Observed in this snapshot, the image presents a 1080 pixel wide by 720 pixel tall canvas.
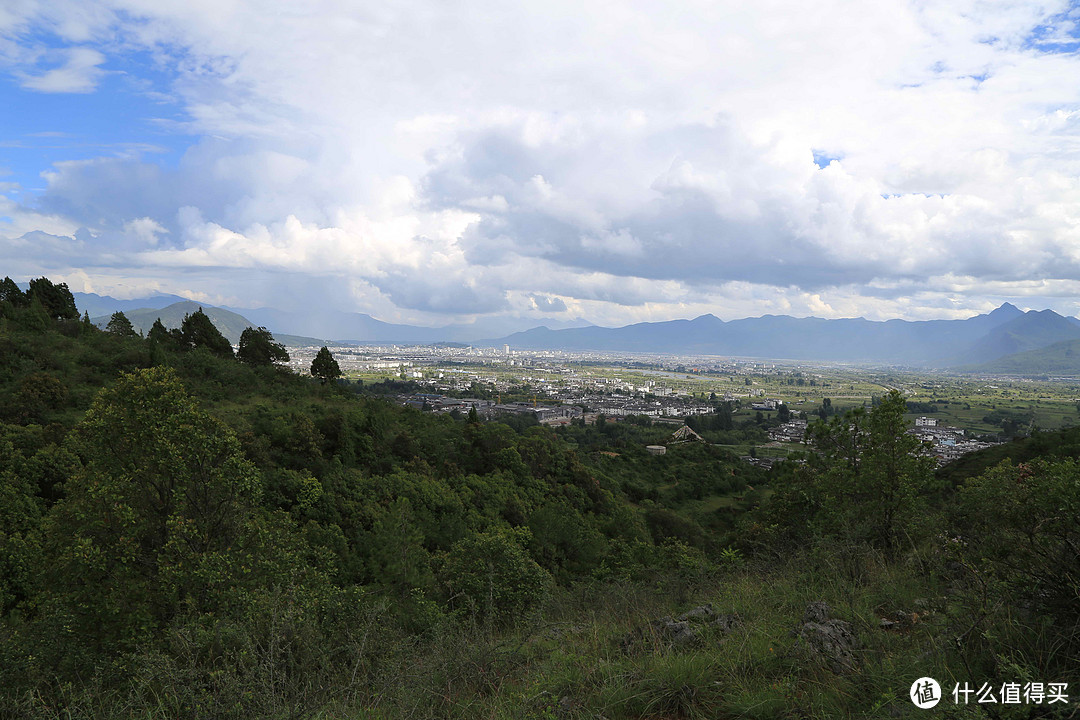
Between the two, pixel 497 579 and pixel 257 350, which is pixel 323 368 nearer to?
pixel 257 350

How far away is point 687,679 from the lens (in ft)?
14.3

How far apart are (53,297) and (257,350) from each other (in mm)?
13617

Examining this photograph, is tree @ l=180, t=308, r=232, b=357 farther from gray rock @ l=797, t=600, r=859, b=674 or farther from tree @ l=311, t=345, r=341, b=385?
gray rock @ l=797, t=600, r=859, b=674

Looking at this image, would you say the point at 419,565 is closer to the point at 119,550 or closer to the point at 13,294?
the point at 119,550

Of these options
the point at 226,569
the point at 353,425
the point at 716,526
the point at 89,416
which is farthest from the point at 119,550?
the point at 716,526

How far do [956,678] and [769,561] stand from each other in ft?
19.9

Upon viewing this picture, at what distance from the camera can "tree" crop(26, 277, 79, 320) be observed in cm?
3288

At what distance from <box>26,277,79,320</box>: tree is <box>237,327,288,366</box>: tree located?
10.8 metres

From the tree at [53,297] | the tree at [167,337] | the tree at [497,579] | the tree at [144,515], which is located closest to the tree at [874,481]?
the tree at [497,579]
